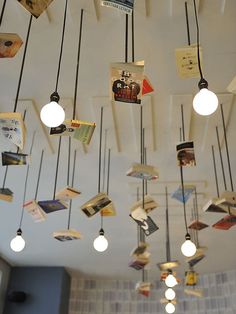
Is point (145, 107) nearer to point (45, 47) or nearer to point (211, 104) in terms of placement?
point (45, 47)

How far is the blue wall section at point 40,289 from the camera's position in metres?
7.82

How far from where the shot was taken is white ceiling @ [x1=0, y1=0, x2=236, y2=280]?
2.61m

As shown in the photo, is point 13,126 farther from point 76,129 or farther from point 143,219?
point 143,219

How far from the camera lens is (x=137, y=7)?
99.6 inches

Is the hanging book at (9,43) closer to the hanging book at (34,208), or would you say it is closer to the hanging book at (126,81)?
the hanging book at (126,81)

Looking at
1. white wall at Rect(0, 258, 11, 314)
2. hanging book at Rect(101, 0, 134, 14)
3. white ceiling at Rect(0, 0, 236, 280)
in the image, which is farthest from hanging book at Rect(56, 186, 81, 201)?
white wall at Rect(0, 258, 11, 314)

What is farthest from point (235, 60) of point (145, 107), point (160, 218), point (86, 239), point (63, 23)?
point (86, 239)

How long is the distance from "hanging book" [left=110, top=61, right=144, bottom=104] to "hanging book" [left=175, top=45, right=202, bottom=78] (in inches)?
8.7

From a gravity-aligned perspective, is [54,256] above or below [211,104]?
above

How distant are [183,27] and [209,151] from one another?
70.0 inches

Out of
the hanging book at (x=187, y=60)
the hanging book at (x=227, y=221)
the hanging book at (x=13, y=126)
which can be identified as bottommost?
the hanging book at (x=13, y=126)

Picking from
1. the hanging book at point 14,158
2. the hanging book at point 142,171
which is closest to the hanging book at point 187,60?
the hanging book at point 142,171

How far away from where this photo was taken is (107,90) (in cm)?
328

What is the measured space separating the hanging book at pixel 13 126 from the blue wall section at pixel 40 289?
21.3ft
